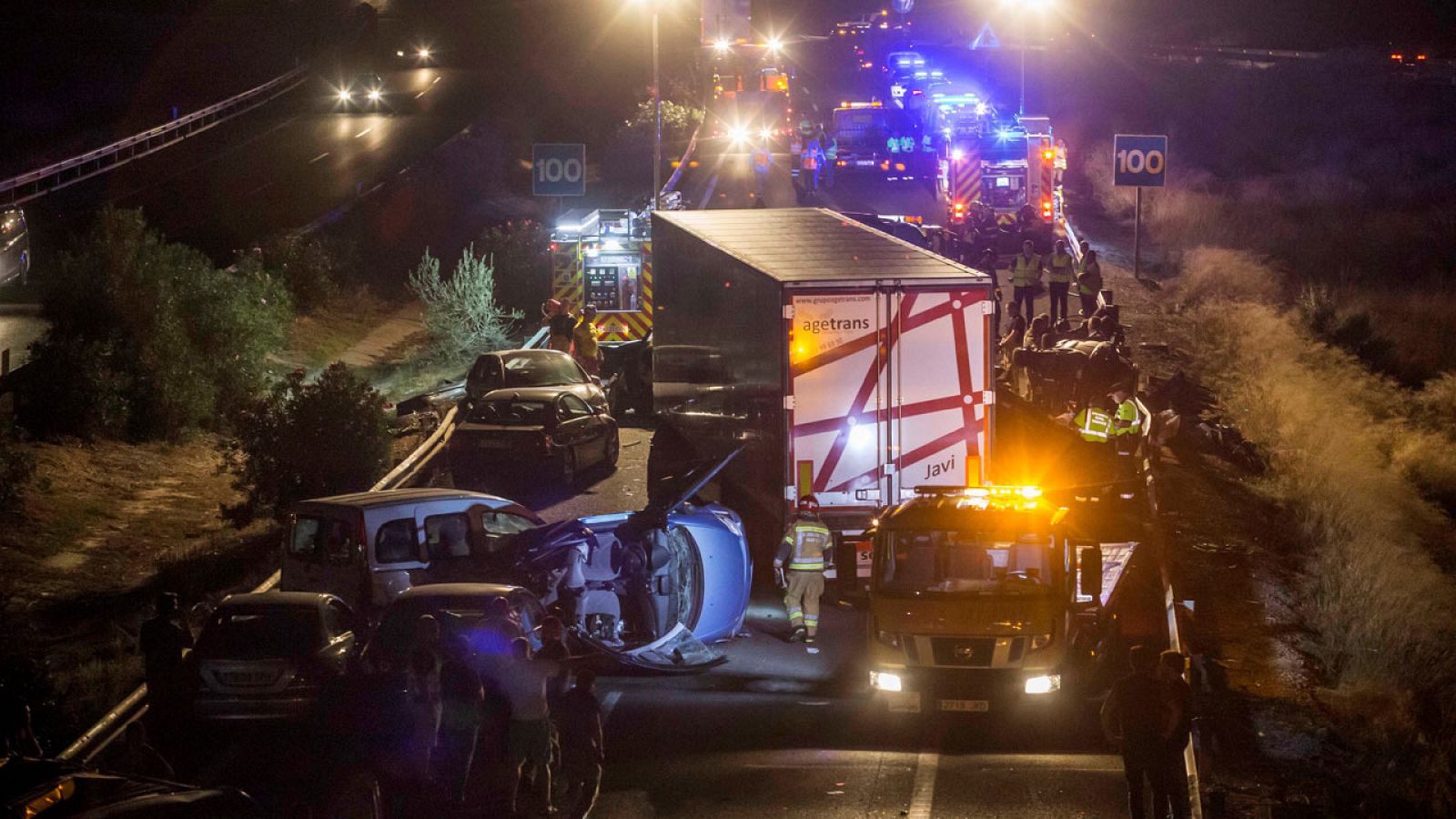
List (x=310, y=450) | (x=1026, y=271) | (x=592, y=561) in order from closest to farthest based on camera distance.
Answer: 1. (x=592, y=561)
2. (x=310, y=450)
3. (x=1026, y=271)

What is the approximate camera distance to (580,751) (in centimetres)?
959

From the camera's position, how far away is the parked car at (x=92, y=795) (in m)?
6.39

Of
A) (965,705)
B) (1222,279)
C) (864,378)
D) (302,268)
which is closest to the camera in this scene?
(965,705)

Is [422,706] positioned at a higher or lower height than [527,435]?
lower

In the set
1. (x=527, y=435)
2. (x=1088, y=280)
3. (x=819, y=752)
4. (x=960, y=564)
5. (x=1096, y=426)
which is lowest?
(x=819, y=752)

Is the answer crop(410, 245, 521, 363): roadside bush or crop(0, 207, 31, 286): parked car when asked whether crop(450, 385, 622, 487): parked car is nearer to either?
crop(0, 207, 31, 286): parked car

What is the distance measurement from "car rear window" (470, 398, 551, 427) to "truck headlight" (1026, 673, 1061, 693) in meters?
9.60

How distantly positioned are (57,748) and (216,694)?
6.04ft

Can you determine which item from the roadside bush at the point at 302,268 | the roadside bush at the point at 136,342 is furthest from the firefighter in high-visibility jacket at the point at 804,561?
the roadside bush at the point at 302,268

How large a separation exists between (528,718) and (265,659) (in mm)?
2551

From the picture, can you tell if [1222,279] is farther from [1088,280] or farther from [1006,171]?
[1088,280]

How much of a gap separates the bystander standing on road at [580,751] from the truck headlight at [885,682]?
2.55m

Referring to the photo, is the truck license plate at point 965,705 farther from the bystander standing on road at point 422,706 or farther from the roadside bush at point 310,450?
the roadside bush at point 310,450

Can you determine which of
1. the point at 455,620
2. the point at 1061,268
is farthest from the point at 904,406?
the point at 1061,268
